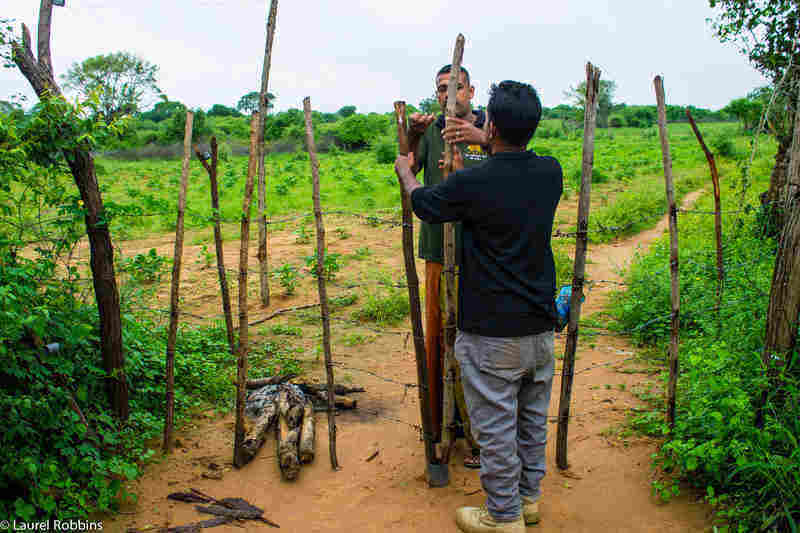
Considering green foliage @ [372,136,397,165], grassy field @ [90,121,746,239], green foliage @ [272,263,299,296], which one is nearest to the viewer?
green foliage @ [272,263,299,296]

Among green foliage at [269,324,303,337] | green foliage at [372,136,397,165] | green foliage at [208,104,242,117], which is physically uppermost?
green foliage at [208,104,242,117]

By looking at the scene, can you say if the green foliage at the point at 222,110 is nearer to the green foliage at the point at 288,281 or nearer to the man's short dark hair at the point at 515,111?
the green foliage at the point at 288,281

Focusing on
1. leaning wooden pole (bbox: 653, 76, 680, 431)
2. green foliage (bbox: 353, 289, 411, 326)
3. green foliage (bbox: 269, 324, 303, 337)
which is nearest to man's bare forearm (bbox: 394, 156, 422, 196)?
leaning wooden pole (bbox: 653, 76, 680, 431)

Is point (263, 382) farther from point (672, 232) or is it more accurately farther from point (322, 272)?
point (672, 232)

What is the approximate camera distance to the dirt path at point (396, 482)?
297 cm

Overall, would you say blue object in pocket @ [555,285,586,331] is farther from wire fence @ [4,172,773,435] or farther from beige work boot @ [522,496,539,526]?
beige work boot @ [522,496,539,526]

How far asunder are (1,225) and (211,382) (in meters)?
1.89

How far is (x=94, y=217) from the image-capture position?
133 inches

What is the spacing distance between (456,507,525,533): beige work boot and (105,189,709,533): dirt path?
0.41 ft

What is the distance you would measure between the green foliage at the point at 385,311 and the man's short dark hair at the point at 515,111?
13.7 feet

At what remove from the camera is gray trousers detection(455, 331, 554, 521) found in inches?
101

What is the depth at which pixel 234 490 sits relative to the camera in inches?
132

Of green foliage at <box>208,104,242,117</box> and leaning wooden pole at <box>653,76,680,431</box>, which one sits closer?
leaning wooden pole at <box>653,76,680,431</box>

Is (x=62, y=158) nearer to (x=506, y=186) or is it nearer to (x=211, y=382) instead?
(x=211, y=382)
